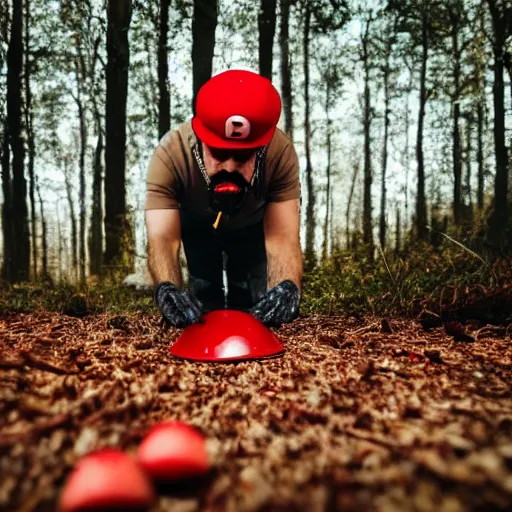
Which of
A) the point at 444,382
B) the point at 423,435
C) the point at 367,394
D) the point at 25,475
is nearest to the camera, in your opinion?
the point at 25,475

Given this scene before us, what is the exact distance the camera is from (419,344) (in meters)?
2.85

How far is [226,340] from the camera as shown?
7.82 ft

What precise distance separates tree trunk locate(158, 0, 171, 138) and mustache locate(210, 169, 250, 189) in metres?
5.66

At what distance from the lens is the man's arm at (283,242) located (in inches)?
124

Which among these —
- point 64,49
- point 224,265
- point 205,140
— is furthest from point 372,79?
point 205,140

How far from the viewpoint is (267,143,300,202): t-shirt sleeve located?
3.16m

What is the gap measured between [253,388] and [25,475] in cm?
102

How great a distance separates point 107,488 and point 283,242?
7.97ft

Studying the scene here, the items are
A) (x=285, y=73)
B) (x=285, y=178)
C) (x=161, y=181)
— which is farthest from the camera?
(x=285, y=73)

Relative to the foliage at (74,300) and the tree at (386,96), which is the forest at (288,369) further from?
the tree at (386,96)

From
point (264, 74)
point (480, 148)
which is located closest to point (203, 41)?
point (264, 74)

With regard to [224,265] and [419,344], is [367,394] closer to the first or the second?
[419,344]

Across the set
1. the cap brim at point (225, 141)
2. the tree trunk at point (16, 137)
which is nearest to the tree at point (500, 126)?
the cap brim at point (225, 141)

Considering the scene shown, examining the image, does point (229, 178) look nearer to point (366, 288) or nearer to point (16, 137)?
point (366, 288)
